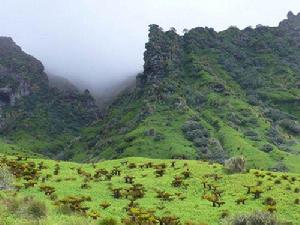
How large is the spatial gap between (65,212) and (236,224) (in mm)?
13271

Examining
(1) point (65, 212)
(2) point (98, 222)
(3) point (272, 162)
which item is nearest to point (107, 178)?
(1) point (65, 212)

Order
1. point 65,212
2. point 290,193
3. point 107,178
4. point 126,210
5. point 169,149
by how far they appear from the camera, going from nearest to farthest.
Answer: point 65,212 → point 126,210 → point 290,193 → point 107,178 → point 169,149

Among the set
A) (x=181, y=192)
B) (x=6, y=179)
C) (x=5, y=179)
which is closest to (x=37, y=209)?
(x=5, y=179)

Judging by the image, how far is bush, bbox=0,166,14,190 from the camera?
2023 inches

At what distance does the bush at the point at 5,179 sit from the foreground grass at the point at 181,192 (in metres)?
1.60

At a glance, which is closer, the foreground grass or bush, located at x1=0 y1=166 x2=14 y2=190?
the foreground grass

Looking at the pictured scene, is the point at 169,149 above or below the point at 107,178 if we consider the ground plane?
below

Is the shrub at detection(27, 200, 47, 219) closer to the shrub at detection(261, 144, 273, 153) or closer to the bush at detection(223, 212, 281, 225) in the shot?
the bush at detection(223, 212, 281, 225)

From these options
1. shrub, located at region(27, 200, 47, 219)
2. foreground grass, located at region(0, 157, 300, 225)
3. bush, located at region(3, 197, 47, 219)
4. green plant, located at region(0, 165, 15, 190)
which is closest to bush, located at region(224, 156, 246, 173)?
foreground grass, located at region(0, 157, 300, 225)

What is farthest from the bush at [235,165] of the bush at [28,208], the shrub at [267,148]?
the shrub at [267,148]

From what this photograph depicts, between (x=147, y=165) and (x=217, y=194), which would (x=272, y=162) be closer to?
(x=147, y=165)

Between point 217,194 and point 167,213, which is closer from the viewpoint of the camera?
point 167,213

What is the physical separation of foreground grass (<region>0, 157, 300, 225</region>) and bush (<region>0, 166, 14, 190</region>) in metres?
1.60

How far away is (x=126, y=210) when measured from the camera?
4522 centimetres
